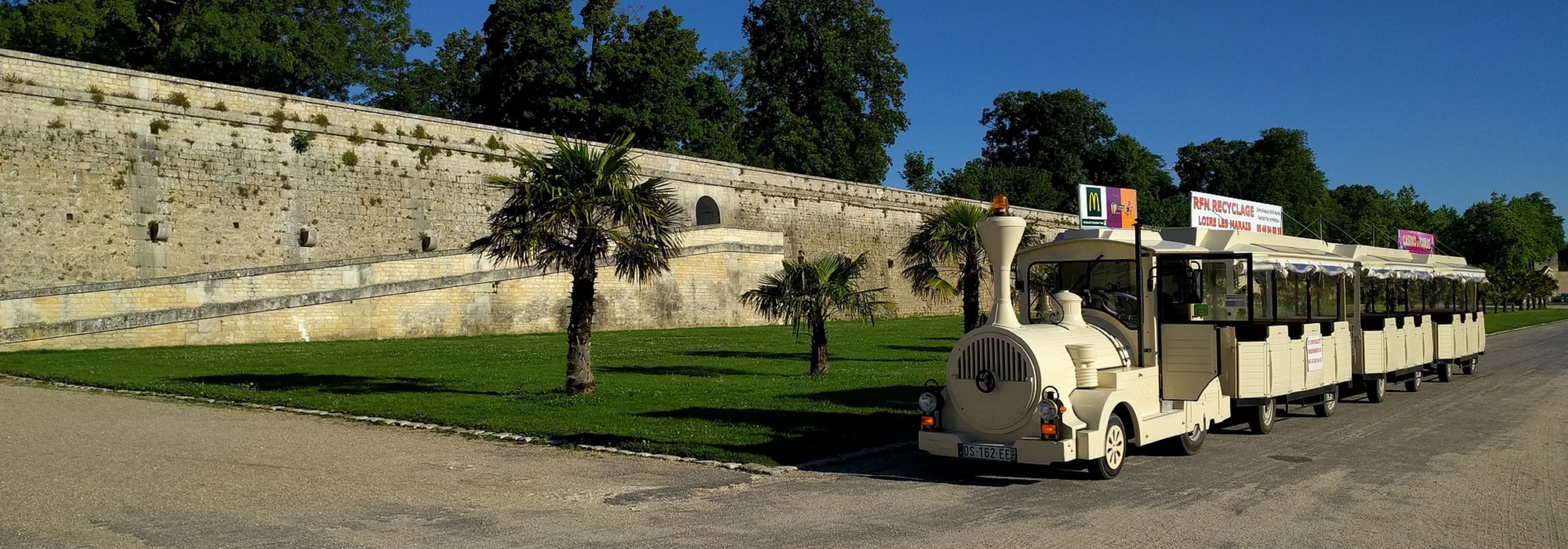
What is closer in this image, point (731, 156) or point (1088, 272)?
point (1088, 272)

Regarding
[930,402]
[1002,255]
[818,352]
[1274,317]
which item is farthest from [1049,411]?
[818,352]

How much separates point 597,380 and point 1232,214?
1677 cm

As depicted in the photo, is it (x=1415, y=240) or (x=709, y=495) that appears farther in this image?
(x=1415, y=240)

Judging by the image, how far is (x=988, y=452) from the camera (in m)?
10.0

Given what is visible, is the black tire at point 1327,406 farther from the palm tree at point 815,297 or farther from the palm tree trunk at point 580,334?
the palm tree trunk at point 580,334

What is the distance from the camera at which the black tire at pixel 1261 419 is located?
1355 cm

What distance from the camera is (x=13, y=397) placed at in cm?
1573

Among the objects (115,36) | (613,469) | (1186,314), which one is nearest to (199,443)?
(613,469)

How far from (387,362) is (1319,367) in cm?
1715

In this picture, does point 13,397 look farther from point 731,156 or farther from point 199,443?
point 731,156

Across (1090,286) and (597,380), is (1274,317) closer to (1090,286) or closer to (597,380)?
(1090,286)

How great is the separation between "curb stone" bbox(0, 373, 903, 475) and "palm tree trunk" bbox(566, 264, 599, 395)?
3132mm

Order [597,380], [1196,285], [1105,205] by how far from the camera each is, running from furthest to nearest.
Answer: [1105,205] < [597,380] < [1196,285]

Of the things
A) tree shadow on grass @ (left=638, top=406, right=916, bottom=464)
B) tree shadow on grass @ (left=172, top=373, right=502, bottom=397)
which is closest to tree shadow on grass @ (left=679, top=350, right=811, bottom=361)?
tree shadow on grass @ (left=172, top=373, right=502, bottom=397)
